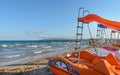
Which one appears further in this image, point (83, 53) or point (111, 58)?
point (83, 53)

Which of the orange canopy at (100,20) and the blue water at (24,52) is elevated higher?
the orange canopy at (100,20)

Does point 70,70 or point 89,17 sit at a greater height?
point 89,17

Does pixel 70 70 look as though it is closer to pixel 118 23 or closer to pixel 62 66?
pixel 62 66

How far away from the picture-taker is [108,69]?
297 inches

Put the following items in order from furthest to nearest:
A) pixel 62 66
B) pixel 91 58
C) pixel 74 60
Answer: pixel 91 58 < pixel 74 60 < pixel 62 66

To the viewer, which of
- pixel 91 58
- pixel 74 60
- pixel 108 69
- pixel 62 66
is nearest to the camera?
pixel 108 69

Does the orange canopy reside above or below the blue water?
above

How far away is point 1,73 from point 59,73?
12.7ft

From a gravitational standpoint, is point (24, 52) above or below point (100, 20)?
below

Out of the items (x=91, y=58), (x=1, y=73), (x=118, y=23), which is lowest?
(x=1, y=73)

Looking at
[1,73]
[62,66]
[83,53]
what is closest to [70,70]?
[62,66]

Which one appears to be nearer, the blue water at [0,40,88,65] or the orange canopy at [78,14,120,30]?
the orange canopy at [78,14,120,30]

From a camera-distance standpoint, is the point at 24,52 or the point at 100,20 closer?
the point at 100,20

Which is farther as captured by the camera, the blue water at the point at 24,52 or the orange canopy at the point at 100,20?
the blue water at the point at 24,52
